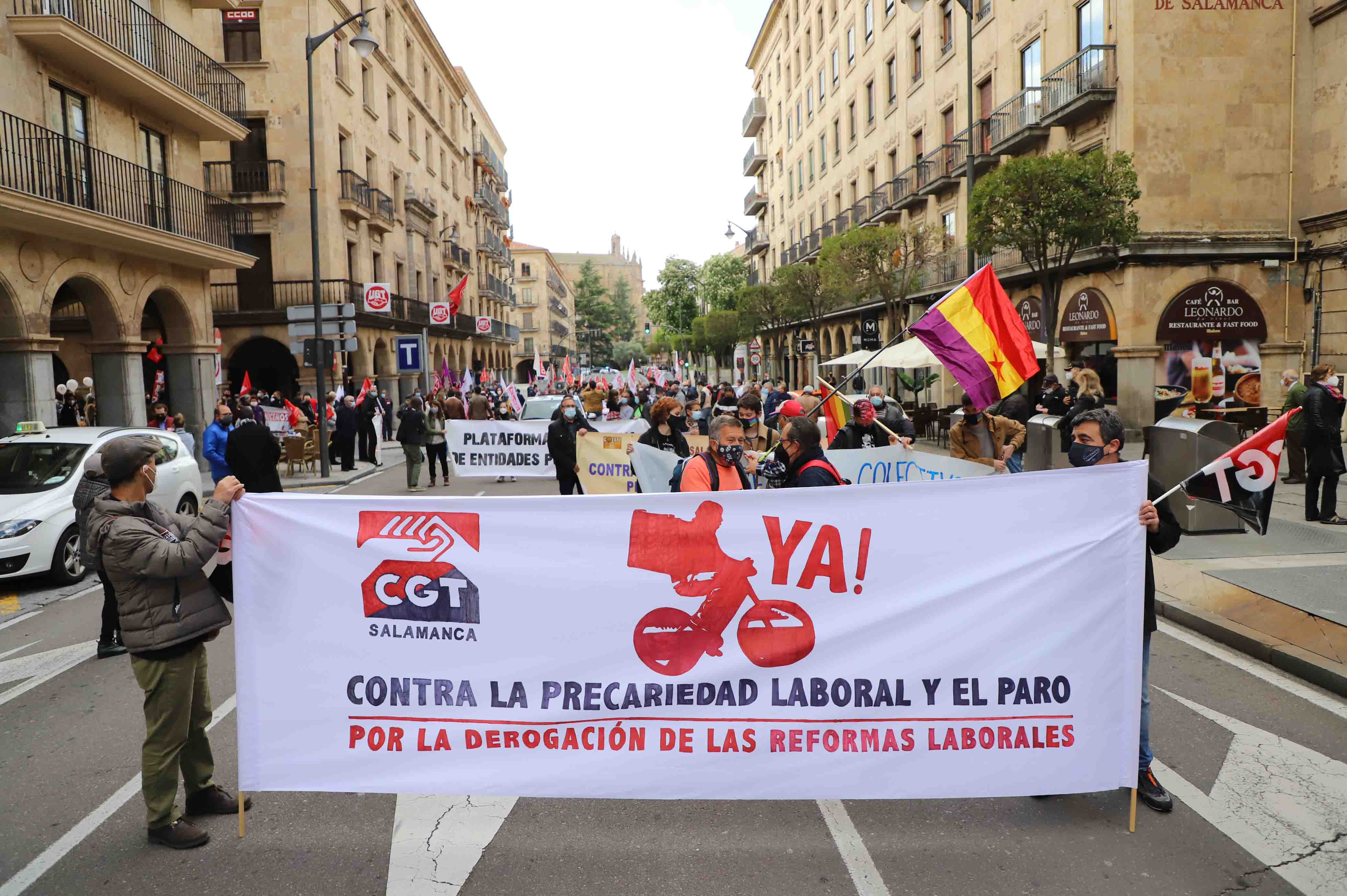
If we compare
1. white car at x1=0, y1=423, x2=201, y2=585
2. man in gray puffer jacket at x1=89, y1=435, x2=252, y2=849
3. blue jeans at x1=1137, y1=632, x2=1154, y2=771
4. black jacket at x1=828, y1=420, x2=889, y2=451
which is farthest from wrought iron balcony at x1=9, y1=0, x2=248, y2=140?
blue jeans at x1=1137, y1=632, x2=1154, y2=771

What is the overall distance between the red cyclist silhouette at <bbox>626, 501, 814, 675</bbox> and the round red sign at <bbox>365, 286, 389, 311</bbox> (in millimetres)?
25662

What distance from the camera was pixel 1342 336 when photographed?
20.3 meters

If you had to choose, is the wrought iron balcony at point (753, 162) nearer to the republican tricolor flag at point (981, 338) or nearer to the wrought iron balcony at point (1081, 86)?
the wrought iron balcony at point (1081, 86)

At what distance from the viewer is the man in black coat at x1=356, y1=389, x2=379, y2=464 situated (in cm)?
2194

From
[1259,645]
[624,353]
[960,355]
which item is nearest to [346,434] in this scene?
[960,355]

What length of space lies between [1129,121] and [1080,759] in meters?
21.5

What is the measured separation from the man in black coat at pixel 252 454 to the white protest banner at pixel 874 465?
11.8 ft

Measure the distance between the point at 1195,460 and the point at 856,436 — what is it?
3.44 m

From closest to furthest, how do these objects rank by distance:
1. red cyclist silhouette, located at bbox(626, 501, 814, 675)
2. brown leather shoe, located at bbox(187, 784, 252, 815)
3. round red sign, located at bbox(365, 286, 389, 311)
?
red cyclist silhouette, located at bbox(626, 501, 814, 675) → brown leather shoe, located at bbox(187, 784, 252, 815) → round red sign, located at bbox(365, 286, 389, 311)

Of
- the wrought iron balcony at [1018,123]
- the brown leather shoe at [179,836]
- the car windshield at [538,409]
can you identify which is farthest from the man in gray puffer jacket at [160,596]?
the wrought iron balcony at [1018,123]

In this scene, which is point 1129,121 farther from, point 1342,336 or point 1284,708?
point 1284,708

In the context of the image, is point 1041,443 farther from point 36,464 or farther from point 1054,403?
point 36,464

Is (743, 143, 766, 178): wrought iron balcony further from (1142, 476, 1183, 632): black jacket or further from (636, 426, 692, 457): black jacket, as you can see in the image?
(1142, 476, 1183, 632): black jacket

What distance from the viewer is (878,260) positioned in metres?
28.2
